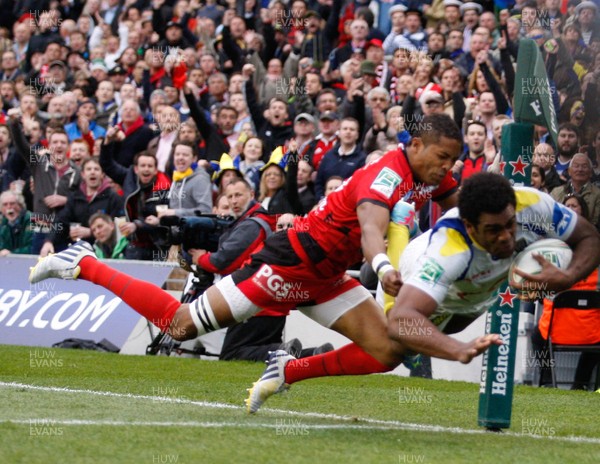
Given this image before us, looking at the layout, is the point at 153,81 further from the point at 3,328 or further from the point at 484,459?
the point at 484,459

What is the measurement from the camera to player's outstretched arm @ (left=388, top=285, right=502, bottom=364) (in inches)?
270

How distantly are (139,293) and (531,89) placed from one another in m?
3.07

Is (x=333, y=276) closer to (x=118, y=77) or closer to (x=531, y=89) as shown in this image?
(x=531, y=89)

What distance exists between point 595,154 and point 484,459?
7.94 metres

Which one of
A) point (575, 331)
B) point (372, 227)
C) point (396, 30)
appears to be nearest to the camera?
point (372, 227)

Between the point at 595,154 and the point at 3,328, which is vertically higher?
the point at 595,154

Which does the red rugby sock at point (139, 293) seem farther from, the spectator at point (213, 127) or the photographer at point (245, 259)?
the spectator at point (213, 127)

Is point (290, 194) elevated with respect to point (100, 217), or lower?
elevated

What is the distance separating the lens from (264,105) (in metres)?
18.8

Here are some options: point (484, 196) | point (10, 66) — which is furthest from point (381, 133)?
point (10, 66)

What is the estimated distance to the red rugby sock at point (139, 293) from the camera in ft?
29.4

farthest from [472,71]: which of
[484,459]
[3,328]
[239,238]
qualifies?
[484,459]

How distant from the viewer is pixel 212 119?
19.3 m

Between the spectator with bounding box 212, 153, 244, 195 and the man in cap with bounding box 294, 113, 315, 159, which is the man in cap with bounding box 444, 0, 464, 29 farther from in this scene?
the spectator with bounding box 212, 153, 244, 195
